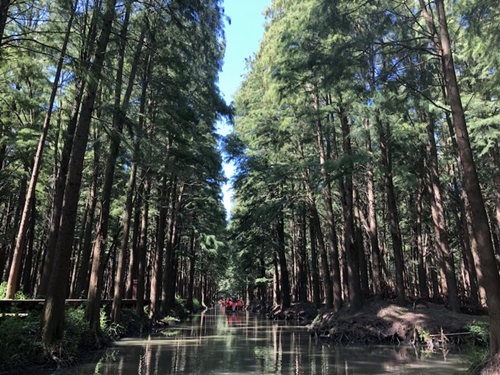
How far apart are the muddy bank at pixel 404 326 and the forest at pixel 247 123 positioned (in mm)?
1266

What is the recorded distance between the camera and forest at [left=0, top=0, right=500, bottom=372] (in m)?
10.1

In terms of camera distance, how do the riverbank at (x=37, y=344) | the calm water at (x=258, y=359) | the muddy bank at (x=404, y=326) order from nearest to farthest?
the riverbank at (x=37, y=344), the calm water at (x=258, y=359), the muddy bank at (x=404, y=326)

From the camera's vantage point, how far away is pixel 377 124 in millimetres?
15539

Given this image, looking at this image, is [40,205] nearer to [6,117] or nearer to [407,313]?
[6,117]

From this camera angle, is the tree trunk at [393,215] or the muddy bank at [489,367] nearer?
the muddy bank at [489,367]

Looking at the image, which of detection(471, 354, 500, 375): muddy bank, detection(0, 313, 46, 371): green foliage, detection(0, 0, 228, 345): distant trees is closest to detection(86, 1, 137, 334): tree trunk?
detection(0, 0, 228, 345): distant trees

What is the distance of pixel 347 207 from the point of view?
18.5 m

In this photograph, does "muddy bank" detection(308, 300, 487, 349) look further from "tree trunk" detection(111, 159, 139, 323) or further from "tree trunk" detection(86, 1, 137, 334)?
"tree trunk" detection(86, 1, 137, 334)

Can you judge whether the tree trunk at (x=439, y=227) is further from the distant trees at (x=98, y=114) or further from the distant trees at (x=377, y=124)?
the distant trees at (x=98, y=114)

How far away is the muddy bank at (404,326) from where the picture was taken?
13297 millimetres

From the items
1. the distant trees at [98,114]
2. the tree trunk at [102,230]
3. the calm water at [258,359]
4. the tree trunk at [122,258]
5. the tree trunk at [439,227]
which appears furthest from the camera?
the tree trunk at [439,227]

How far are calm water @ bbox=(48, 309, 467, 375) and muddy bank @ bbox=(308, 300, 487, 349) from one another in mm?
1042

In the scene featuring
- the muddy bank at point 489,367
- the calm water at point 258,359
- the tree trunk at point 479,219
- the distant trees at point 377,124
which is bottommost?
the calm water at point 258,359

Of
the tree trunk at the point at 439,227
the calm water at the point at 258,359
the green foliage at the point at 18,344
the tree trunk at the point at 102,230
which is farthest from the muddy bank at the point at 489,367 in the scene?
the tree trunk at the point at 439,227
